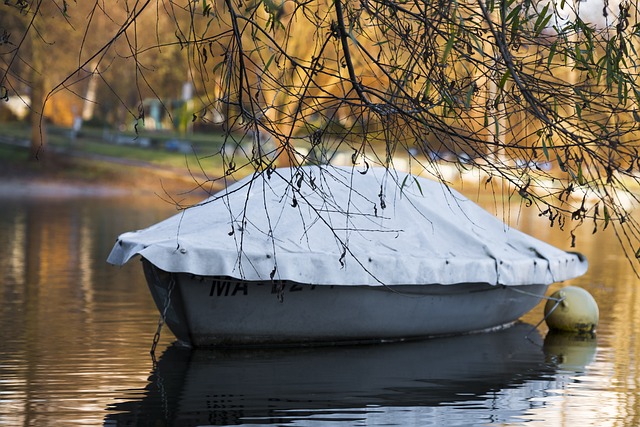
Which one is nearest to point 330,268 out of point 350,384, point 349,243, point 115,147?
point 349,243

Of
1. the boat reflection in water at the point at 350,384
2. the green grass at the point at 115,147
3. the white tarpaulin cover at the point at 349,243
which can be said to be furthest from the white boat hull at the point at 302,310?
the green grass at the point at 115,147

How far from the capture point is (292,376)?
1170 centimetres

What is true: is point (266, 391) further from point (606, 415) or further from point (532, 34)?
point (532, 34)

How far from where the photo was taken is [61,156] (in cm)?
5547

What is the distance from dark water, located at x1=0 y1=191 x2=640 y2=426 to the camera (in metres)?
9.99

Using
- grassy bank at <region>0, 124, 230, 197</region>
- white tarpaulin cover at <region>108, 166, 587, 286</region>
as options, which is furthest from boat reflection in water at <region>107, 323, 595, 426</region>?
grassy bank at <region>0, 124, 230, 197</region>

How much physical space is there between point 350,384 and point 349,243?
74.3 inches

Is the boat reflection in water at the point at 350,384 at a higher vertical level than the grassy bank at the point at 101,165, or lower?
lower

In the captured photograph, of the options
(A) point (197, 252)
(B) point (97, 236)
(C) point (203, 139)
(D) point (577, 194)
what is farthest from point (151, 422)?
(C) point (203, 139)

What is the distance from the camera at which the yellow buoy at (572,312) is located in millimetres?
15422

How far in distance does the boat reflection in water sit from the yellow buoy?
3.15ft

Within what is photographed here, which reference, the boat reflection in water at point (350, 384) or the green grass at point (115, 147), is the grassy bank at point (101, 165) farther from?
the boat reflection in water at point (350, 384)

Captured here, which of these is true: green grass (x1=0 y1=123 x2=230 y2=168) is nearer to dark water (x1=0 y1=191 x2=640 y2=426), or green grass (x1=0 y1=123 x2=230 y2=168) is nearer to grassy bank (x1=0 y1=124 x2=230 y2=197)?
grassy bank (x1=0 y1=124 x2=230 y2=197)

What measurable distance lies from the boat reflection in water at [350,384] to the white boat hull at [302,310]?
0.16m
